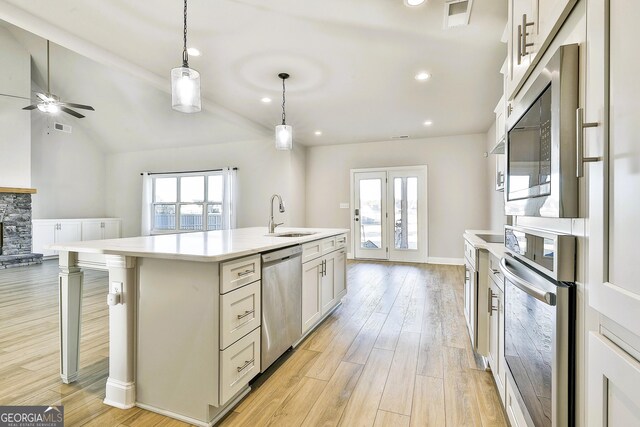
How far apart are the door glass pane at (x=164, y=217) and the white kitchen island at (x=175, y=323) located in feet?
19.6

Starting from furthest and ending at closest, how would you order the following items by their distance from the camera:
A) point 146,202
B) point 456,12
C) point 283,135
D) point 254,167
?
point 146,202, point 254,167, point 283,135, point 456,12

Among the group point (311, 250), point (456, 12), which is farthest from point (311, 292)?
point (456, 12)

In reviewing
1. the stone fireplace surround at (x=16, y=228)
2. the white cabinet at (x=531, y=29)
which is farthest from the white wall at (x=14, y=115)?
the white cabinet at (x=531, y=29)

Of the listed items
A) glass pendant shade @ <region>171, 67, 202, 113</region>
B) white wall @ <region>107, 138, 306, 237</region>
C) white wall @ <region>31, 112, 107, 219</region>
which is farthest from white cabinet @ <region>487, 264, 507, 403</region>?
white wall @ <region>31, 112, 107, 219</region>

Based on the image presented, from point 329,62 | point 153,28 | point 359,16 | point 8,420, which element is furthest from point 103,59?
point 8,420

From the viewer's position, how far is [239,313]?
1725 millimetres

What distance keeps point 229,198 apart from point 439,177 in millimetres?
4371

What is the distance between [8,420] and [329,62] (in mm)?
3470

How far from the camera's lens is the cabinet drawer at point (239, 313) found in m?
1.59

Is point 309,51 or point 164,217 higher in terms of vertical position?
point 309,51

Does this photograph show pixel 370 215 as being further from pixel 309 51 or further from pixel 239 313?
pixel 239 313

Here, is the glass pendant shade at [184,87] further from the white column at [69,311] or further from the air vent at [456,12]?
the air vent at [456,12]

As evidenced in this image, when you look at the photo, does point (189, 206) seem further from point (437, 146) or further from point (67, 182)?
point (437, 146)

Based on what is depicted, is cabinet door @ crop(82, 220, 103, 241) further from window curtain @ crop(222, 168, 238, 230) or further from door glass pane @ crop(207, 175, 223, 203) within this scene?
window curtain @ crop(222, 168, 238, 230)
